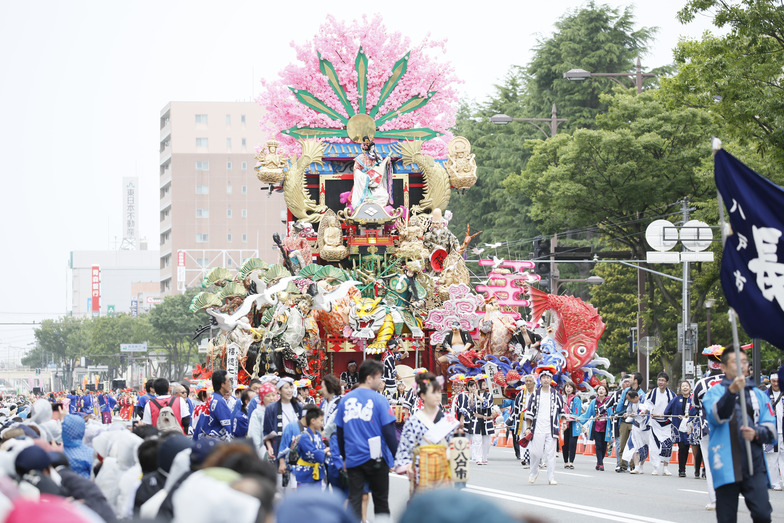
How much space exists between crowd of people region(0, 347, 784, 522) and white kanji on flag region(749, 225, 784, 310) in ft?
2.16

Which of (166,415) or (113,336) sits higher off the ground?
(113,336)

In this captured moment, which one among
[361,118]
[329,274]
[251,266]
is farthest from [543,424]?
[361,118]

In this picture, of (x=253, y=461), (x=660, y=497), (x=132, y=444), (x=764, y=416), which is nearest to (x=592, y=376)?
(x=660, y=497)

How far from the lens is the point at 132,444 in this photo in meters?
9.32

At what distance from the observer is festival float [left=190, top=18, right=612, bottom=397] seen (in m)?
29.1

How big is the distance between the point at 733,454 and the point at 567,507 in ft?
16.3

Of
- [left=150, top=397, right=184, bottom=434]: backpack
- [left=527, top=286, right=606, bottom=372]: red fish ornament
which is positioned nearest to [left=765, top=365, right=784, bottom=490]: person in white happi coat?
[left=150, top=397, right=184, bottom=434]: backpack

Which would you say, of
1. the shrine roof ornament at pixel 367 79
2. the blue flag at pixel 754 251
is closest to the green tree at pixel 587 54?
the shrine roof ornament at pixel 367 79

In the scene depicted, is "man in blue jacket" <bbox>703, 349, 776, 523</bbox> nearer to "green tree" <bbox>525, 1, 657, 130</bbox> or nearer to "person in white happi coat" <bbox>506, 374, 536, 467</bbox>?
"person in white happi coat" <bbox>506, 374, 536, 467</bbox>

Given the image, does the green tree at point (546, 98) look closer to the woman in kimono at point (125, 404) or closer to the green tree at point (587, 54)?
the green tree at point (587, 54)

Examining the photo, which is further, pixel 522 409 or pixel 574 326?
pixel 574 326

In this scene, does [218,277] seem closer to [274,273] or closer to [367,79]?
[274,273]

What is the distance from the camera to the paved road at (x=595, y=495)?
47.8ft

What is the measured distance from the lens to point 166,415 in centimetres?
1582
